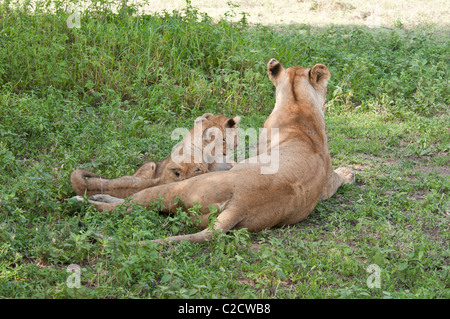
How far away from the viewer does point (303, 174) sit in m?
4.81

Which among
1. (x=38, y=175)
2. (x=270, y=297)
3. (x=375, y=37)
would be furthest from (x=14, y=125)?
(x=375, y=37)

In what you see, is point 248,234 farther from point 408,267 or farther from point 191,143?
point 191,143

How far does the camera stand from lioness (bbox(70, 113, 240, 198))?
194 inches

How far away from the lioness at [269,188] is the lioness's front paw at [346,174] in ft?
0.94

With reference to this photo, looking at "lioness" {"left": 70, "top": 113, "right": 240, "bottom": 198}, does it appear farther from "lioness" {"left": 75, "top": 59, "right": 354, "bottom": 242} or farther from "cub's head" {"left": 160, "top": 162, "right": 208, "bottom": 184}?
"lioness" {"left": 75, "top": 59, "right": 354, "bottom": 242}

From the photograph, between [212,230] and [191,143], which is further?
[191,143]

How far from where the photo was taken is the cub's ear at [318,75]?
591 cm
